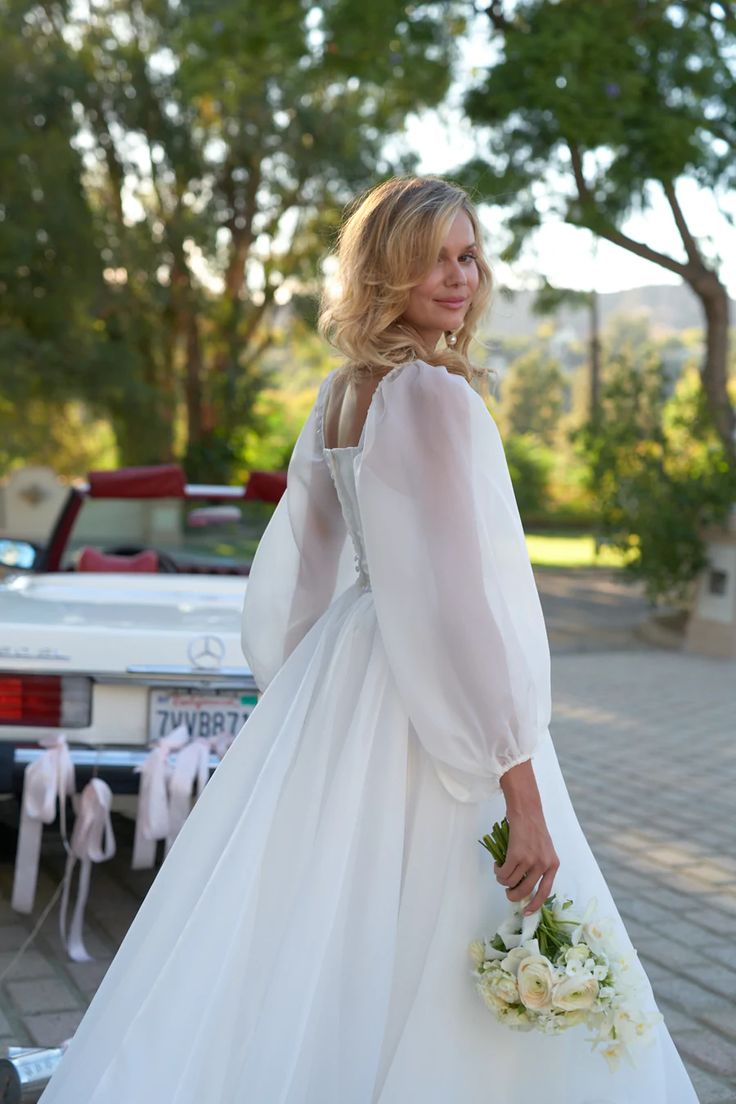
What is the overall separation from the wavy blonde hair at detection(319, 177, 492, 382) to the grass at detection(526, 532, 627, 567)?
611 inches

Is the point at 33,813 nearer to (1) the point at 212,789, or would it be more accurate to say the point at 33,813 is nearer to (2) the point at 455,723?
(1) the point at 212,789

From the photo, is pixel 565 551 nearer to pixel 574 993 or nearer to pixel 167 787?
pixel 167 787

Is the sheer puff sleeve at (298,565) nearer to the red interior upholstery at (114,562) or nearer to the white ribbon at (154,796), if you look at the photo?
the white ribbon at (154,796)

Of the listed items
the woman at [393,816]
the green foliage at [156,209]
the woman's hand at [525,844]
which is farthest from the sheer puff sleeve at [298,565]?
the green foliage at [156,209]

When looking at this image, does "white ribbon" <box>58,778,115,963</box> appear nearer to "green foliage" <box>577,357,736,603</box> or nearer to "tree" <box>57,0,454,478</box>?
"green foliage" <box>577,357,736,603</box>

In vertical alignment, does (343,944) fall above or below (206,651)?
below

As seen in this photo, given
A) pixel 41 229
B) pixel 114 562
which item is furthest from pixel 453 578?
pixel 41 229

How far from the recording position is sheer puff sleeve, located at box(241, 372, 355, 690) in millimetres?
2529

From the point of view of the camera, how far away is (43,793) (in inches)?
153

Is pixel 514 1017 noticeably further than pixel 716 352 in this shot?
No

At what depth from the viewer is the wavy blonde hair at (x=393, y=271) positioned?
7.06 feet

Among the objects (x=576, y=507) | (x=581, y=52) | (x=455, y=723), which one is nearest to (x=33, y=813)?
(x=455, y=723)

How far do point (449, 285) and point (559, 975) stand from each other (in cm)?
114

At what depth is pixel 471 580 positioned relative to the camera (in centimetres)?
203
